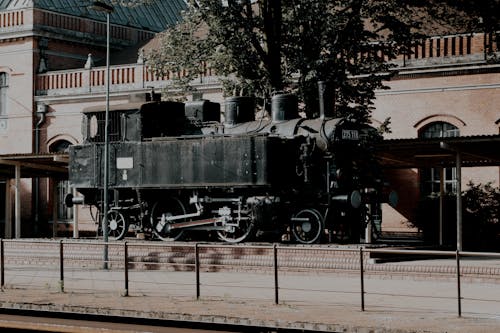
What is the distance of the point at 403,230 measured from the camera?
34312 millimetres

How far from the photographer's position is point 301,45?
2884 cm

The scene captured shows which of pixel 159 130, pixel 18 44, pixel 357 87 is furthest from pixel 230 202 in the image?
pixel 18 44

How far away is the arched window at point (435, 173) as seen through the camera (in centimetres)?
3383

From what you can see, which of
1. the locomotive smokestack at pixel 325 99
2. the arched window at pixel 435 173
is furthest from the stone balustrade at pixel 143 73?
the locomotive smokestack at pixel 325 99

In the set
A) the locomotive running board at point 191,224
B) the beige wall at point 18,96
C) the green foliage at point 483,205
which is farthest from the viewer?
the beige wall at point 18,96

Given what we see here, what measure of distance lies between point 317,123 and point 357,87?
432 cm

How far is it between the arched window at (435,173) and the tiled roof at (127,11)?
14.2 meters

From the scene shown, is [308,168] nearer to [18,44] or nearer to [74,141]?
[74,141]

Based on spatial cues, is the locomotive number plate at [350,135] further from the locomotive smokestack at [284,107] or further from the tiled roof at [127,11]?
the tiled roof at [127,11]

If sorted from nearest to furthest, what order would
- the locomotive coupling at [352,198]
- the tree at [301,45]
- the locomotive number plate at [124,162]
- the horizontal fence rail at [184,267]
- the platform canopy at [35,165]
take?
1. the horizontal fence rail at [184,267]
2. the locomotive coupling at [352,198]
3. the locomotive number plate at [124,162]
4. the tree at [301,45]
5. the platform canopy at [35,165]

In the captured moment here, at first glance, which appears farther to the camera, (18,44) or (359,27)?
(18,44)

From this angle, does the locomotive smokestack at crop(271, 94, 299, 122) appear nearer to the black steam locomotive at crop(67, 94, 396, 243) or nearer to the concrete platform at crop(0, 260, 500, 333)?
the black steam locomotive at crop(67, 94, 396, 243)

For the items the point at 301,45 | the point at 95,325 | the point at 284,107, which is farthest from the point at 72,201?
the point at 95,325

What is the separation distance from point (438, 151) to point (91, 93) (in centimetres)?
1897
